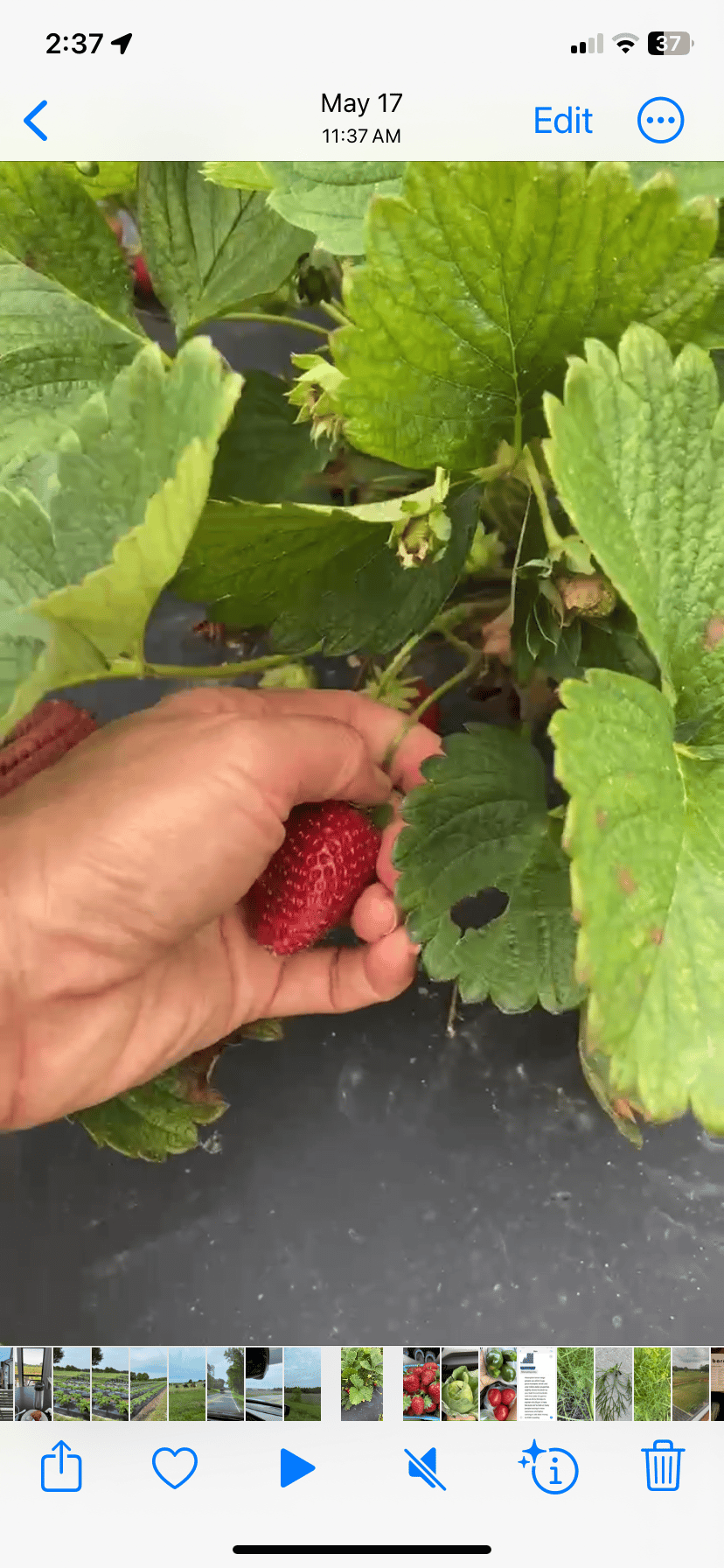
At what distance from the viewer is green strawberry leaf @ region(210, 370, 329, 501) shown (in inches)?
24.2

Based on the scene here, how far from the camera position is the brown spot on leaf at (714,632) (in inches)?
18.2

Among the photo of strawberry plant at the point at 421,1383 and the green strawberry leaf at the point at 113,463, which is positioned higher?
the green strawberry leaf at the point at 113,463

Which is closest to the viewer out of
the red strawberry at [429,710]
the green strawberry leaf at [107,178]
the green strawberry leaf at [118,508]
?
the green strawberry leaf at [118,508]

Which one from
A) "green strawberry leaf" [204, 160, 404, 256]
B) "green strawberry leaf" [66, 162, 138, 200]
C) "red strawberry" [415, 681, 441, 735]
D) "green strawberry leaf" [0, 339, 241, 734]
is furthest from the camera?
"red strawberry" [415, 681, 441, 735]

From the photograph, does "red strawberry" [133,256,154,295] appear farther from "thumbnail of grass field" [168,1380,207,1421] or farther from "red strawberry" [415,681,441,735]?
"thumbnail of grass field" [168,1380,207,1421]
